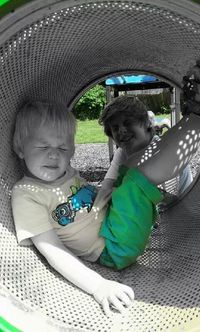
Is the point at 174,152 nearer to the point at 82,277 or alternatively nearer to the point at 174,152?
the point at 174,152

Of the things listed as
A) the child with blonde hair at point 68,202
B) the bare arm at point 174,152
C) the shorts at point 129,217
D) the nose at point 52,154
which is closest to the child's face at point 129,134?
the bare arm at point 174,152

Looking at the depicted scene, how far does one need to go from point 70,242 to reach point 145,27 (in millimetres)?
731

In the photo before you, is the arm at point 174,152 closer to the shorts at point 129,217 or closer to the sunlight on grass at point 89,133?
the shorts at point 129,217

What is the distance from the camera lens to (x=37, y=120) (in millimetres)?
1699

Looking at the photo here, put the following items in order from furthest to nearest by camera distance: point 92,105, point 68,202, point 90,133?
point 92,105 < point 90,133 < point 68,202

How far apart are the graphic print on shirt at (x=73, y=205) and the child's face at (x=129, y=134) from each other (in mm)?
737

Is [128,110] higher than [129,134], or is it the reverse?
[128,110]

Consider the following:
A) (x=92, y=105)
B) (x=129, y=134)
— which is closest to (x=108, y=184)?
(x=129, y=134)

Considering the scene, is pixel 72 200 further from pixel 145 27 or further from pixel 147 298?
pixel 145 27

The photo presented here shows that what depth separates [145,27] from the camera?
167 centimetres

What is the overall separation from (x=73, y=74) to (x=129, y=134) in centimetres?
49

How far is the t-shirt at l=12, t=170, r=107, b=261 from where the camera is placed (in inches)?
61.1

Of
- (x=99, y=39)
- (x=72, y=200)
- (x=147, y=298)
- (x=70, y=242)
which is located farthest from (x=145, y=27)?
(x=147, y=298)

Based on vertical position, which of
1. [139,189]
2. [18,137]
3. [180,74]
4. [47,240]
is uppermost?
[180,74]
